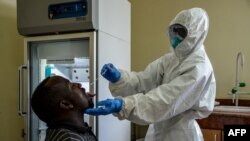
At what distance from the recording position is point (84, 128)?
1.03 m

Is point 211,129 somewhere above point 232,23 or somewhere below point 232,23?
below

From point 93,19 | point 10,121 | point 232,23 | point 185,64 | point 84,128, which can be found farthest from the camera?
point 232,23

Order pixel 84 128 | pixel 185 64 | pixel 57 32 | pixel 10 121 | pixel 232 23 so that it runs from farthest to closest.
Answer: pixel 232 23 < pixel 10 121 < pixel 57 32 < pixel 185 64 < pixel 84 128

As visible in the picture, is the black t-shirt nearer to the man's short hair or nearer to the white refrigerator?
the man's short hair

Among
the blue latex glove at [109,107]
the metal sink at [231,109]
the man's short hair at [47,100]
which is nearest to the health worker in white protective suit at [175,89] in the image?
the blue latex glove at [109,107]

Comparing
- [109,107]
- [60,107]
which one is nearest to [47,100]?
[60,107]

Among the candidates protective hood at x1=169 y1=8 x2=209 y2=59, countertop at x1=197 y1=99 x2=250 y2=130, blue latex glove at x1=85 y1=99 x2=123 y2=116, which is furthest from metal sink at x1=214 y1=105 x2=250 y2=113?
blue latex glove at x1=85 y1=99 x2=123 y2=116

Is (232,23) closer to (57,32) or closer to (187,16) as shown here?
(187,16)

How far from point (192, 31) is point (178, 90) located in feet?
1.08

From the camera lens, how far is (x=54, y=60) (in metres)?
1.87

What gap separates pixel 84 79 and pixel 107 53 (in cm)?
31

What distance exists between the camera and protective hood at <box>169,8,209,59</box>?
46.6 inches

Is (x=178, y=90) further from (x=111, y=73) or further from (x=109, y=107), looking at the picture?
(x=111, y=73)

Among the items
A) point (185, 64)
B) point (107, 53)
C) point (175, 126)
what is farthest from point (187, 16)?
point (107, 53)
